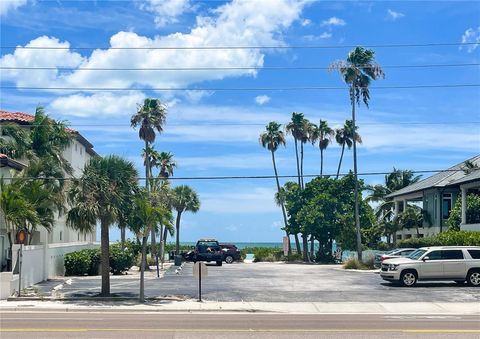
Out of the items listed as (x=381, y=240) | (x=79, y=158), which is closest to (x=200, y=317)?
(x=79, y=158)

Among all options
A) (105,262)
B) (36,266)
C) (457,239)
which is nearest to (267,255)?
(457,239)

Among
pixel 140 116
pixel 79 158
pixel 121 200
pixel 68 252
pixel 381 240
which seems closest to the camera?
pixel 121 200

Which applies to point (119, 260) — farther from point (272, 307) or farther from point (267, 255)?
point (267, 255)

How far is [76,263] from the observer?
1479 inches

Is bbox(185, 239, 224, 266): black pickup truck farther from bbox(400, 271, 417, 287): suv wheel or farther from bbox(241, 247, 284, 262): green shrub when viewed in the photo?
bbox(400, 271, 417, 287): suv wheel

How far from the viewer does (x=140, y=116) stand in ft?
187

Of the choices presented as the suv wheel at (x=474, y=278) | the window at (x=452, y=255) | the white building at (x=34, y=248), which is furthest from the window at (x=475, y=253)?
the white building at (x=34, y=248)

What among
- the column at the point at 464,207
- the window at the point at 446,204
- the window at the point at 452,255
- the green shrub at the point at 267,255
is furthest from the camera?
the green shrub at the point at 267,255

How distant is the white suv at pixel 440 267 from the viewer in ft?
98.4

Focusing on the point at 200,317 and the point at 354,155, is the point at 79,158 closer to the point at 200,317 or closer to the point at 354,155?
the point at 354,155

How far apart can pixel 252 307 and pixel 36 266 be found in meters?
12.9

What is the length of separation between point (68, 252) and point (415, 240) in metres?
24.8

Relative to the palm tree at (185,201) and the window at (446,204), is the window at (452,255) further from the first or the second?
the palm tree at (185,201)

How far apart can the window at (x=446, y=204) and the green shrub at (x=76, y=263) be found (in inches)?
1165
